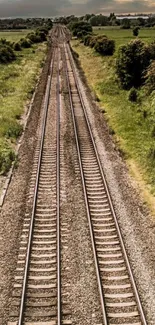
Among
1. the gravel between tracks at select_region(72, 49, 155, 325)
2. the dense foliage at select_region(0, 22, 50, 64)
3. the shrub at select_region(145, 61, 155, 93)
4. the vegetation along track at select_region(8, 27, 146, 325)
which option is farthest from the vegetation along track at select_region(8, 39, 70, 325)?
the dense foliage at select_region(0, 22, 50, 64)

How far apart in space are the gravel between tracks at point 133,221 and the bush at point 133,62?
15.9 meters

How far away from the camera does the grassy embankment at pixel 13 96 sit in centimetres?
2553

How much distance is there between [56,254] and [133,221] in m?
4.19

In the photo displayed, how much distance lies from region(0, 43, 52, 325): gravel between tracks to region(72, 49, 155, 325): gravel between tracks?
4468 millimetres

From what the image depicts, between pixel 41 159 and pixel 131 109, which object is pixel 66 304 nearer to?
pixel 41 159

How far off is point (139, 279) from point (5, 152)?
13640mm

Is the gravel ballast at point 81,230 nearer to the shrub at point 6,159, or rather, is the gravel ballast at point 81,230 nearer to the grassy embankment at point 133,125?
the shrub at point 6,159

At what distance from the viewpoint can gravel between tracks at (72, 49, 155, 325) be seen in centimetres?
1328

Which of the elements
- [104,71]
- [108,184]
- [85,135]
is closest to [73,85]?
[104,71]

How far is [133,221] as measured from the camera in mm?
17062

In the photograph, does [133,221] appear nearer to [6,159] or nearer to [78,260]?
[78,260]

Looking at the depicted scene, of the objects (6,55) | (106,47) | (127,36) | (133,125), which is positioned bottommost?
(133,125)

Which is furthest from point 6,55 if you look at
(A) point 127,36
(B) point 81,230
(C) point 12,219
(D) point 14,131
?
(B) point 81,230

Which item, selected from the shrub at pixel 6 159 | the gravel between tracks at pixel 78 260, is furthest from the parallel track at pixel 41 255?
the shrub at pixel 6 159
